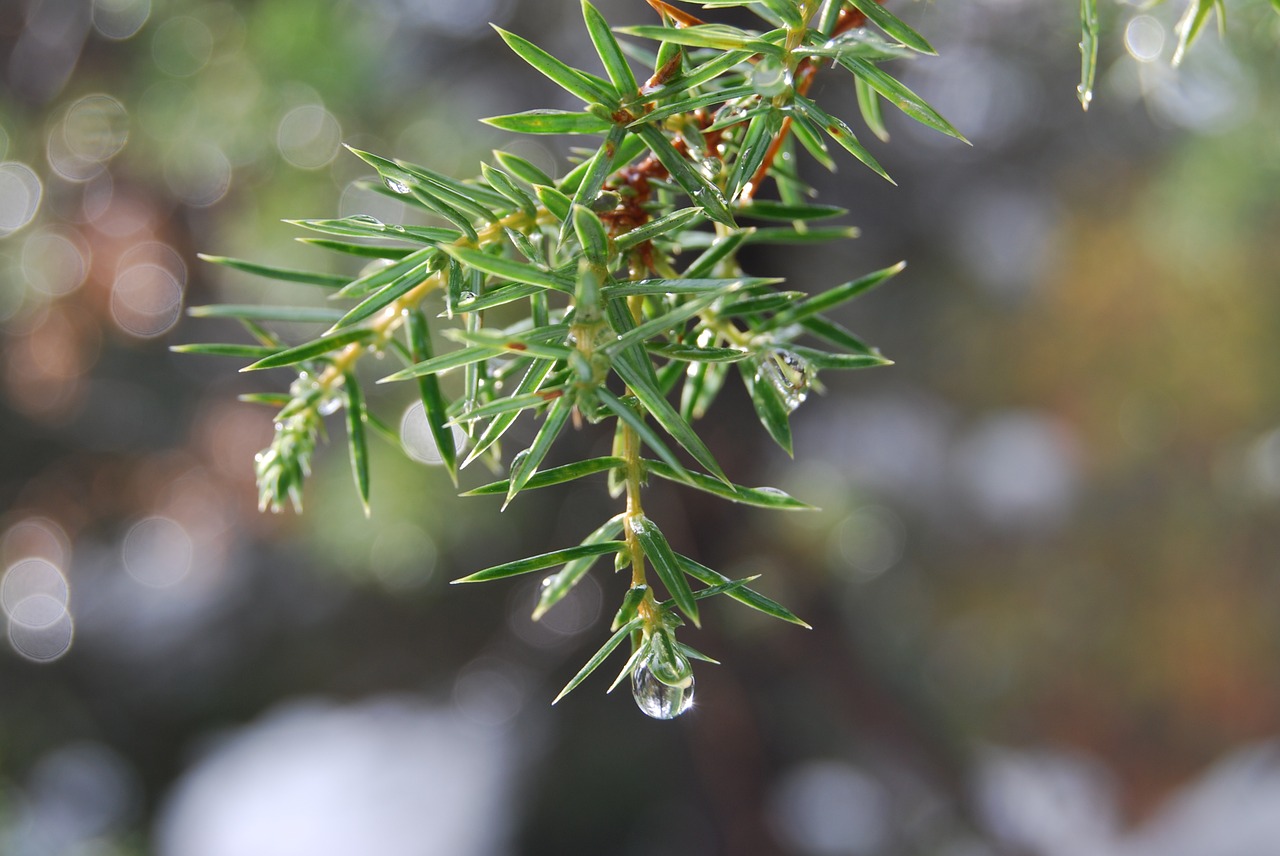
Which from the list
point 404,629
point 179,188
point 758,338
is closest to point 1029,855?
point 404,629

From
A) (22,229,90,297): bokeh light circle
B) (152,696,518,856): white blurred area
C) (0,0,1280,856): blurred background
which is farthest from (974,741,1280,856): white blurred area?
(22,229,90,297): bokeh light circle

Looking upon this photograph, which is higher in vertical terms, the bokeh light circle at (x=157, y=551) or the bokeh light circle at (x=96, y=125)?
the bokeh light circle at (x=96, y=125)

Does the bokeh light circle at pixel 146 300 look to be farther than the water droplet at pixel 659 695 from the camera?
Yes

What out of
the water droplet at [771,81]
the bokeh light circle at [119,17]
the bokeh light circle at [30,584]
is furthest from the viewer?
the bokeh light circle at [30,584]

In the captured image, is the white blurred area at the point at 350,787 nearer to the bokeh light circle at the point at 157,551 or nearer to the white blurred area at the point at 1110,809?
the bokeh light circle at the point at 157,551

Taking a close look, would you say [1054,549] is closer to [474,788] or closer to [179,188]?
[474,788]

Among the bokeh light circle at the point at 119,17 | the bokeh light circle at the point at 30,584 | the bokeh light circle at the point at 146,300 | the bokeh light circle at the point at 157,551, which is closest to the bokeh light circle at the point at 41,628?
the bokeh light circle at the point at 30,584

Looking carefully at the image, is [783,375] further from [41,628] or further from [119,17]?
[41,628]

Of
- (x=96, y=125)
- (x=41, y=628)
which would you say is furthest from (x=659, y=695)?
(x=41, y=628)
